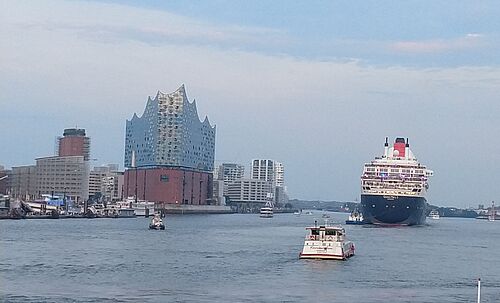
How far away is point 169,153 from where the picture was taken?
14762 centimetres

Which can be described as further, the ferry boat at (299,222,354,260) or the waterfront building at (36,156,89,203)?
the waterfront building at (36,156,89,203)

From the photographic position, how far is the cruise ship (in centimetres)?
7675

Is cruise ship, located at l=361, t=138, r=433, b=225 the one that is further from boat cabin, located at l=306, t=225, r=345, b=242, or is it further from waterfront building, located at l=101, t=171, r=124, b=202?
waterfront building, located at l=101, t=171, r=124, b=202

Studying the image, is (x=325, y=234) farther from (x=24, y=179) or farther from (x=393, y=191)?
(x=24, y=179)

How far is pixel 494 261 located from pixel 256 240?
1631 cm

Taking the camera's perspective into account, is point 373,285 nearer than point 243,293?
No

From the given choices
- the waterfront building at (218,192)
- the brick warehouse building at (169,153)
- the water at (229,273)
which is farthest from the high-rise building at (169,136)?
the water at (229,273)

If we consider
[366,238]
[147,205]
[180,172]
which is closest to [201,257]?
[366,238]

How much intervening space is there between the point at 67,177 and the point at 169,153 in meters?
17.6

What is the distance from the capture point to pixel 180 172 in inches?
5635

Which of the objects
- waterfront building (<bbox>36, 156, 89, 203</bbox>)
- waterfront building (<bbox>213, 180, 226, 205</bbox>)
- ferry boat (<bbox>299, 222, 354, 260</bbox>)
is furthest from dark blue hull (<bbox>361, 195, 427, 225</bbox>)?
waterfront building (<bbox>213, 180, 226, 205</bbox>)

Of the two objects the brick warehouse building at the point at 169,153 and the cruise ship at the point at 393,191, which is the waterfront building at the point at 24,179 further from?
the cruise ship at the point at 393,191

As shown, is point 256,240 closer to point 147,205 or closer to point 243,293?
point 243,293

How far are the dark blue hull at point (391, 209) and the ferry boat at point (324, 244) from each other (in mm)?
37415
